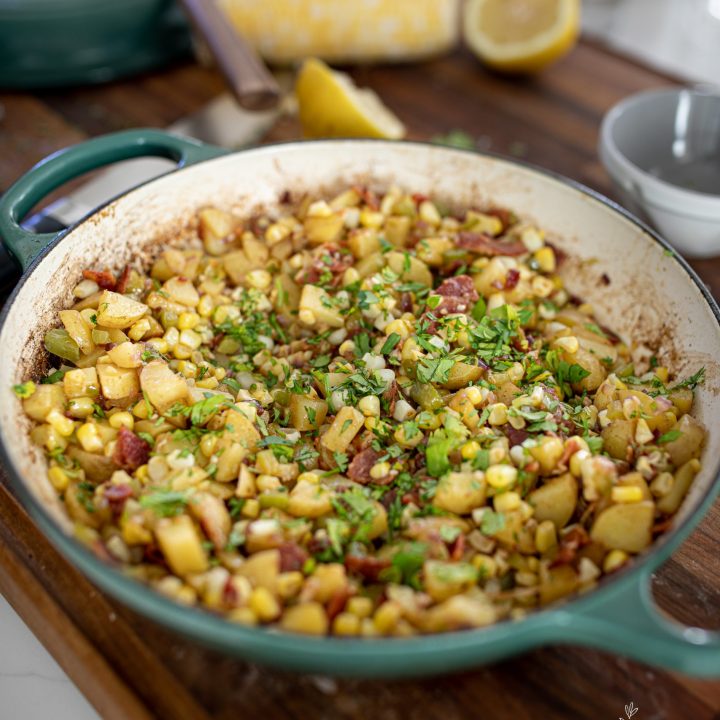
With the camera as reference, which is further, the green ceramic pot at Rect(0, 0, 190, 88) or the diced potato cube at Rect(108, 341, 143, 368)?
the green ceramic pot at Rect(0, 0, 190, 88)

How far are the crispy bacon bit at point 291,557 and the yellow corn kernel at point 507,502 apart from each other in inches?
17.3

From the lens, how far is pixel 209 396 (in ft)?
6.37

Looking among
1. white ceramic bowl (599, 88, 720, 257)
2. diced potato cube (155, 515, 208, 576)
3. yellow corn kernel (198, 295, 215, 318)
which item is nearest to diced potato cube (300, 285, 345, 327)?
yellow corn kernel (198, 295, 215, 318)

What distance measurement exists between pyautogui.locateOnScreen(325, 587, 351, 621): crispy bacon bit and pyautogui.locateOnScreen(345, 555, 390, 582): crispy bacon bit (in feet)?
0.33

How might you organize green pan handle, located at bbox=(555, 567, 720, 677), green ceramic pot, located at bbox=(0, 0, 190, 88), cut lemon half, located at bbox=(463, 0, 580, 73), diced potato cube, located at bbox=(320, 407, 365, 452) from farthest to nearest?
1. cut lemon half, located at bbox=(463, 0, 580, 73)
2. green ceramic pot, located at bbox=(0, 0, 190, 88)
3. diced potato cube, located at bbox=(320, 407, 365, 452)
4. green pan handle, located at bbox=(555, 567, 720, 677)

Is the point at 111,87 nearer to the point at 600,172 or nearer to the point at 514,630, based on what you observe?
the point at 600,172

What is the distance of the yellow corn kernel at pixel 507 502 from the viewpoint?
172 cm

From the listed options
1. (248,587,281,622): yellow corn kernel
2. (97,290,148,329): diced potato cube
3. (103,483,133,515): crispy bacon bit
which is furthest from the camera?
(97,290,148,329): diced potato cube

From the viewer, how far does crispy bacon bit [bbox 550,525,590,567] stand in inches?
65.9

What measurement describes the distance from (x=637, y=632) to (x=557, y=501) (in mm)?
443

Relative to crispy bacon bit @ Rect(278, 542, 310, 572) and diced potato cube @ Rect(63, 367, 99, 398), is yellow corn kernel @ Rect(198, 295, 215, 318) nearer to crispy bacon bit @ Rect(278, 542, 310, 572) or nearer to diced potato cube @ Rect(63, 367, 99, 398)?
diced potato cube @ Rect(63, 367, 99, 398)

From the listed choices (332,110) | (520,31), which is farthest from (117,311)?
(520,31)

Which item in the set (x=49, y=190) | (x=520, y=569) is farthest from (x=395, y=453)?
(x=49, y=190)

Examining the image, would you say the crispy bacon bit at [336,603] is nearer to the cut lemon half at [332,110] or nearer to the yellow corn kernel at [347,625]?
the yellow corn kernel at [347,625]
